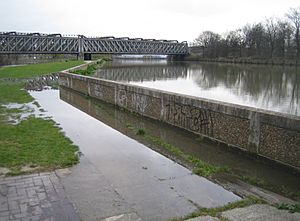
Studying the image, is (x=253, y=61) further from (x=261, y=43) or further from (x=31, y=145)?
(x=31, y=145)

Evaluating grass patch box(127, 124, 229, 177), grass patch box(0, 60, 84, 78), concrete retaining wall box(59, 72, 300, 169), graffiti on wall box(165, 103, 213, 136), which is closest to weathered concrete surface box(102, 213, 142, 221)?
grass patch box(127, 124, 229, 177)

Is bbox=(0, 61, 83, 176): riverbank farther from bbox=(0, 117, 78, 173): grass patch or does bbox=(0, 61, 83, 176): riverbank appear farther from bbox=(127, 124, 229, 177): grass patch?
bbox=(127, 124, 229, 177): grass patch

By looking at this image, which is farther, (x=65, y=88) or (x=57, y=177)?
(x=65, y=88)

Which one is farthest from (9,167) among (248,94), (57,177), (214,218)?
(248,94)

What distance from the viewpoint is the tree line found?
275ft

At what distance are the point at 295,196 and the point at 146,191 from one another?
2.84 m

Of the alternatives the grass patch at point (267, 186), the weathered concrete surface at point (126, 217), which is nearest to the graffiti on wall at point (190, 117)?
the grass patch at point (267, 186)

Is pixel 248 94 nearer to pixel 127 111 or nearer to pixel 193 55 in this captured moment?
pixel 127 111

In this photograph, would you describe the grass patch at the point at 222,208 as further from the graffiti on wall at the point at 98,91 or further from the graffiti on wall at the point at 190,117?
the graffiti on wall at the point at 98,91

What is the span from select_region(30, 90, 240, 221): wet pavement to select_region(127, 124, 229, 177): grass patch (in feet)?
1.11

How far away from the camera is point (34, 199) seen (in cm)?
568

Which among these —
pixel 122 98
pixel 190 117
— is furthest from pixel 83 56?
pixel 190 117

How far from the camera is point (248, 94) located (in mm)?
26078

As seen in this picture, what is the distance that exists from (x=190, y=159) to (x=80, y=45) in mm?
93130
